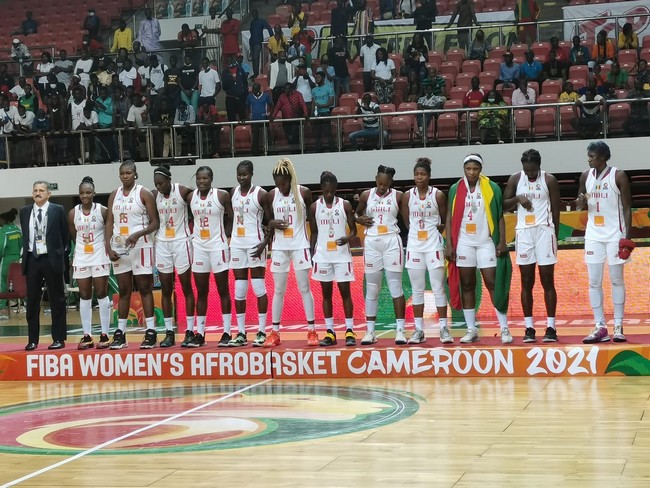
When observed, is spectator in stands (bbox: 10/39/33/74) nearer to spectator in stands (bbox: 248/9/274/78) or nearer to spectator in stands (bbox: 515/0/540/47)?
spectator in stands (bbox: 248/9/274/78)

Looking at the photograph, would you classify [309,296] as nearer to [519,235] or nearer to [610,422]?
[519,235]

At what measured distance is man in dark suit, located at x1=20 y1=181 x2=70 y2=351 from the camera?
36.4ft

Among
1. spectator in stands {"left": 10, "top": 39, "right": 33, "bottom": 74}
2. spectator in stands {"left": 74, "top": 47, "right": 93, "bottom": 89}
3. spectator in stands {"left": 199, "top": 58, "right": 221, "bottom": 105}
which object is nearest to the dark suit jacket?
spectator in stands {"left": 199, "top": 58, "right": 221, "bottom": 105}

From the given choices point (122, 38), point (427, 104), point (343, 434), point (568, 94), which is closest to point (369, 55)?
point (427, 104)

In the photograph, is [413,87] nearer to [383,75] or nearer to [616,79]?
[383,75]

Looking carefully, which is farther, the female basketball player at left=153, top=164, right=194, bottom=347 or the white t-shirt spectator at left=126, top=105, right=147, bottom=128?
the white t-shirt spectator at left=126, top=105, right=147, bottom=128

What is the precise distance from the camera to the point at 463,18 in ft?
64.5

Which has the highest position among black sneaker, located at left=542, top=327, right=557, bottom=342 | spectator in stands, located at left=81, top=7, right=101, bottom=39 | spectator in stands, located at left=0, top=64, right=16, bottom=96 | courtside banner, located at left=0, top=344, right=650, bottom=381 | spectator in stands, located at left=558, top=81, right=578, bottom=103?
spectator in stands, located at left=81, top=7, right=101, bottom=39

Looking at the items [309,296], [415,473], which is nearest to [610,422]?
[415,473]

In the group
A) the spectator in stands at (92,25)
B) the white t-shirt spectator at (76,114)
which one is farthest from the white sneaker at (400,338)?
the spectator in stands at (92,25)

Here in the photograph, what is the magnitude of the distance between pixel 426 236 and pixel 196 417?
124 inches

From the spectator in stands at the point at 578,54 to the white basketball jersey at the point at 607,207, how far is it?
8.67 meters

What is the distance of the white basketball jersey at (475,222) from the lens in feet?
33.2

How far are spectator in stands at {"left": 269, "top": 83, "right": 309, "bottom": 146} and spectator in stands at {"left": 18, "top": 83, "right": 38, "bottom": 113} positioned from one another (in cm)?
521
